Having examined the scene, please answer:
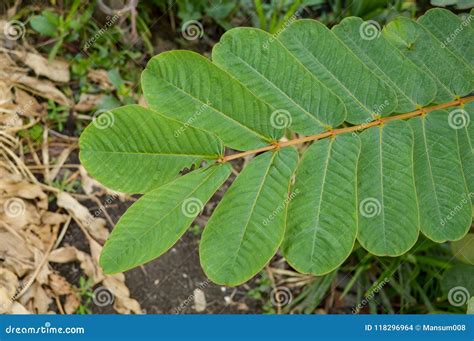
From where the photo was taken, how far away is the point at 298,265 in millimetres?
1441

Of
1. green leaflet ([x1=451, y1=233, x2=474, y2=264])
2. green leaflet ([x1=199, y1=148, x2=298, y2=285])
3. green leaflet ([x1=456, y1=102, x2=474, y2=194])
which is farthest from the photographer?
green leaflet ([x1=451, y1=233, x2=474, y2=264])

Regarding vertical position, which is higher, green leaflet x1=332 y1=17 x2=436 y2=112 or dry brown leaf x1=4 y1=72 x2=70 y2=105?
green leaflet x1=332 y1=17 x2=436 y2=112

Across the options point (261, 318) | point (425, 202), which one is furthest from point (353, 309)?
point (425, 202)

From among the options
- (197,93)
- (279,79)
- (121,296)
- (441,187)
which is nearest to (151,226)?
(197,93)

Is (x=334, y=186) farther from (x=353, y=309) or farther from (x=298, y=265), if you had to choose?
(x=353, y=309)
